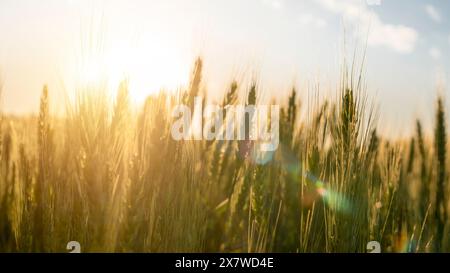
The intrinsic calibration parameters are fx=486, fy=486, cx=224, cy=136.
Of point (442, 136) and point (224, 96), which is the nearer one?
point (224, 96)

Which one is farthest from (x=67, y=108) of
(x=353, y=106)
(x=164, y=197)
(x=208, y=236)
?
(x=353, y=106)

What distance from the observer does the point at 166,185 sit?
1.87 m

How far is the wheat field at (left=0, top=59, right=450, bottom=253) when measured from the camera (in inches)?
69.9

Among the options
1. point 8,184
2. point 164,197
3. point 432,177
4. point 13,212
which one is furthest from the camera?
point 432,177

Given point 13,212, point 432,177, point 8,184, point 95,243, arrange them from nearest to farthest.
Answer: point 95,243 → point 13,212 → point 8,184 → point 432,177

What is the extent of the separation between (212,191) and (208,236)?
0.22 meters

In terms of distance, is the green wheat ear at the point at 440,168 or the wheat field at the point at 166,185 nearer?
the wheat field at the point at 166,185

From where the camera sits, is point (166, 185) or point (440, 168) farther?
point (440, 168)

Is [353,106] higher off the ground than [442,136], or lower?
higher

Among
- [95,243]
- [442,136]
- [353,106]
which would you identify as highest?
[353,106]

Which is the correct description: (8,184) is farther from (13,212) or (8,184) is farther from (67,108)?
(67,108)

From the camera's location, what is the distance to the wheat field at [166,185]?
5.82ft

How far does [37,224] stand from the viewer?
197 cm

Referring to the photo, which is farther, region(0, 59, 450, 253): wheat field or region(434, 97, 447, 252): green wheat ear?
region(434, 97, 447, 252): green wheat ear
